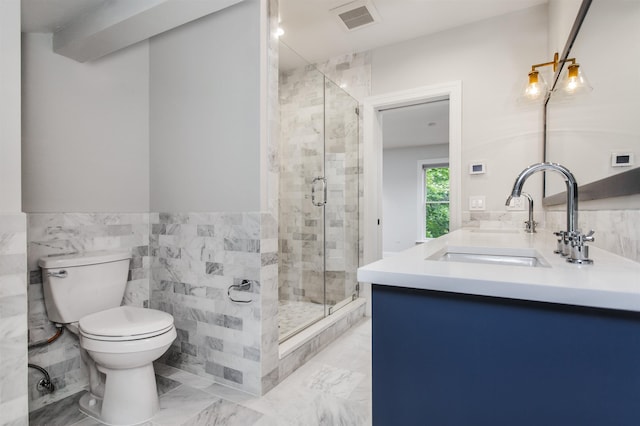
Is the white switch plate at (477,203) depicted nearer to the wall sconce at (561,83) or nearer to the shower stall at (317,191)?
the wall sconce at (561,83)

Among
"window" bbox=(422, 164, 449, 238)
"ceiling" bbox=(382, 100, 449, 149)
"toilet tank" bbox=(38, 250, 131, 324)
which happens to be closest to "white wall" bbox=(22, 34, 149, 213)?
"toilet tank" bbox=(38, 250, 131, 324)

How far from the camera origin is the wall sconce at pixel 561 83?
149 centimetres

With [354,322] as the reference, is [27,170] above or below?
above

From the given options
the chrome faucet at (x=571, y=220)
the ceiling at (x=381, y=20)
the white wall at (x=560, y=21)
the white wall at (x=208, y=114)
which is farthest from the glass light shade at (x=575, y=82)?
the white wall at (x=208, y=114)

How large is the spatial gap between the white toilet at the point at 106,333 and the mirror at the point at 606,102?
6.14 feet

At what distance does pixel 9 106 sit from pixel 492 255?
186 cm

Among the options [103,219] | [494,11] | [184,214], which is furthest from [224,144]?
[494,11]

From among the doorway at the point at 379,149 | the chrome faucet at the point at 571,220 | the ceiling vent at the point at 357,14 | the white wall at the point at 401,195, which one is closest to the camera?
the chrome faucet at the point at 571,220

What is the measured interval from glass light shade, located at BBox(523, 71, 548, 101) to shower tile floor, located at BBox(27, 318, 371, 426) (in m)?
2.14

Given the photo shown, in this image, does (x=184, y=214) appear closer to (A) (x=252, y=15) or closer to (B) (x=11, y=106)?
(B) (x=11, y=106)

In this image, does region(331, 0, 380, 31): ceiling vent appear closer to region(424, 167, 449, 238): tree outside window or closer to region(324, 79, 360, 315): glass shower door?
region(324, 79, 360, 315): glass shower door

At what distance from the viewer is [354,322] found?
283 cm

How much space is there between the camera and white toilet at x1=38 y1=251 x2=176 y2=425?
1.45 metres

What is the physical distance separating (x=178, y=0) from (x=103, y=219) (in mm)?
1267
